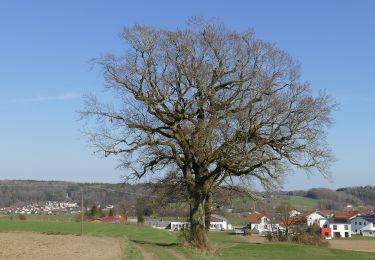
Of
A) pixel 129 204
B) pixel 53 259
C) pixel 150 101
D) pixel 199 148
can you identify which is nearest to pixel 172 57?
pixel 150 101

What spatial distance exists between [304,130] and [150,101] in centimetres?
894

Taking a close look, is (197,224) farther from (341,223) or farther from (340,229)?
(341,223)

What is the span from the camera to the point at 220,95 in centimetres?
3030

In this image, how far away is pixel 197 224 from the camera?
30219mm

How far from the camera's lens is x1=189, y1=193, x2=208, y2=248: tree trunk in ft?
98.1

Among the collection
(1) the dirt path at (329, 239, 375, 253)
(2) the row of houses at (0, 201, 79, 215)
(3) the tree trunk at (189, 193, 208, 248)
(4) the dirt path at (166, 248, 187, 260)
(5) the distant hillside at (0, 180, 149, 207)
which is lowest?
(1) the dirt path at (329, 239, 375, 253)

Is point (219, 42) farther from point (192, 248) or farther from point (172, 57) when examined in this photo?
point (192, 248)

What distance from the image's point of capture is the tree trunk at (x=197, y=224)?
2991 cm

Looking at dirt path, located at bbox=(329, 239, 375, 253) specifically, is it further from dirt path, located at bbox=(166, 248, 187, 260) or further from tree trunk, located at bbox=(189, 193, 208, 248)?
dirt path, located at bbox=(166, 248, 187, 260)

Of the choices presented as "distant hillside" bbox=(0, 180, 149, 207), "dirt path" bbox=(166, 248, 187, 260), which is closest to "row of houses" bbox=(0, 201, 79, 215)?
"distant hillside" bbox=(0, 180, 149, 207)

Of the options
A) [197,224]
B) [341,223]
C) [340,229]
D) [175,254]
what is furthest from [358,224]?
[175,254]

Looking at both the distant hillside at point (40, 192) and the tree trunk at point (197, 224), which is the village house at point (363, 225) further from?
the tree trunk at point (197, 224)

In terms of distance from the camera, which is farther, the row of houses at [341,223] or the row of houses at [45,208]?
the row of houses at [341,223]

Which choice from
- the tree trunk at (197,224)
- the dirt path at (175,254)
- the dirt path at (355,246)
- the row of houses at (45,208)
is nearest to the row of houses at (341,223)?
the dirt path at (355,246)
